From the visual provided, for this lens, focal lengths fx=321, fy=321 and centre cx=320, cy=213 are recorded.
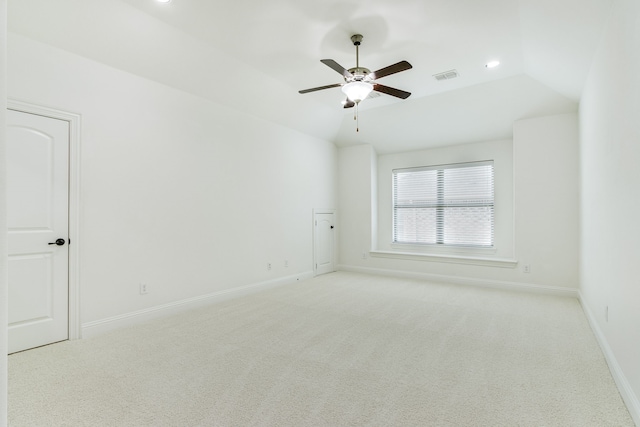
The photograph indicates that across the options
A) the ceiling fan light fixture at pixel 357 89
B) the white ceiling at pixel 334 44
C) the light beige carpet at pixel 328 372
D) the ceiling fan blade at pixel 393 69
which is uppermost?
the white ceiling at pixel 334 44

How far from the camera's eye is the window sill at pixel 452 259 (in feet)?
16.9

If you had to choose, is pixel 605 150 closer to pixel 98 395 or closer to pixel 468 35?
pixel 468 35

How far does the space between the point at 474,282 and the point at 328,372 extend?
12.9ft

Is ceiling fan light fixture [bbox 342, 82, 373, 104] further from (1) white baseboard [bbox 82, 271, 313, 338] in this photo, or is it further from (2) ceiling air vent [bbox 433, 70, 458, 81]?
(1) white baseboard [bbox 82, 271, 313, 338]

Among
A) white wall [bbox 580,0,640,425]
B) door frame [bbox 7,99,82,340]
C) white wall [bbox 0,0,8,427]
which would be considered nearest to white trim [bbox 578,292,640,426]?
white wall [bbox 580,0,640,425]

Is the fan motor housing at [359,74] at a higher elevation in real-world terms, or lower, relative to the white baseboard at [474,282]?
higher

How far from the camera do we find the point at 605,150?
275 cm

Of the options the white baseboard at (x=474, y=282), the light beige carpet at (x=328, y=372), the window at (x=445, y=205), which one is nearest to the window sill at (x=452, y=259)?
the white baseboard at (x=474, y=282)

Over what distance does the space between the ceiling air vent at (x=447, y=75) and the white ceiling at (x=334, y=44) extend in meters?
0.10

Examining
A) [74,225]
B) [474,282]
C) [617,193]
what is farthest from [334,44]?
[474,282]

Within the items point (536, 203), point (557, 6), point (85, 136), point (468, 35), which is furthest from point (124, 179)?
point (536, 203)

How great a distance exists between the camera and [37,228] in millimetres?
2951

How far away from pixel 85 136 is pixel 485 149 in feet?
19.4

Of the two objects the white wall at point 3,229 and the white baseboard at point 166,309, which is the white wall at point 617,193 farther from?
the white baseboard at point 166,309
